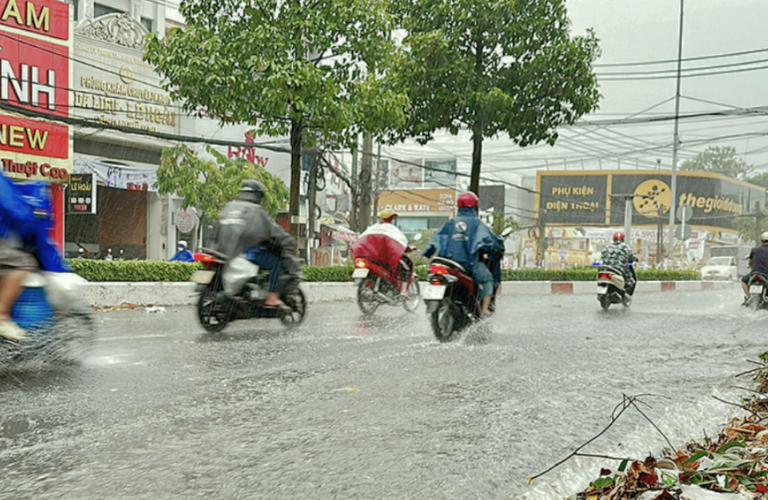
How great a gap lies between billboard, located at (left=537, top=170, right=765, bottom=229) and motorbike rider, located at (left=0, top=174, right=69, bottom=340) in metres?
50.2

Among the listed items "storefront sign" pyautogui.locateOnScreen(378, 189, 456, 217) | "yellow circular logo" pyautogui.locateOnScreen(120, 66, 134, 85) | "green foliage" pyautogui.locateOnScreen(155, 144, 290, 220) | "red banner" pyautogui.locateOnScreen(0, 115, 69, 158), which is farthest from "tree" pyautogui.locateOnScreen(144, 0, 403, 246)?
"storefront sign" pyautogui.locateOnScreen(378, 189, 456, 217)

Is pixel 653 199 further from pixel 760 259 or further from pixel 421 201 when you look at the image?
pixel 760 259

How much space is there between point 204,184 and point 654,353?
62.2 feet

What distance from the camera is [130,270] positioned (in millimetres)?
11453

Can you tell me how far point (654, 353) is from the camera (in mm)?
6355

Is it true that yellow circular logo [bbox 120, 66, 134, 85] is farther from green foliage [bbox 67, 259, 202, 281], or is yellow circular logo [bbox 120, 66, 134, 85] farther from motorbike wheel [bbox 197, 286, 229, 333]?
motorbike wheel [bbox 197, 286, 229, 333]

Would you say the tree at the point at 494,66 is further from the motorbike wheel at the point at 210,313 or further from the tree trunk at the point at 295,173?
the motorbike wheel at the point at 210,313

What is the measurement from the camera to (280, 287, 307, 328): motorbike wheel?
7.72m

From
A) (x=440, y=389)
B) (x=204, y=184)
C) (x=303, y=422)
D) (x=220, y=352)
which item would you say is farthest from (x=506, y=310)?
(x=204, y=184)

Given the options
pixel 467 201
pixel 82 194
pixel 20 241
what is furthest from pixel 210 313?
pixel 82 194

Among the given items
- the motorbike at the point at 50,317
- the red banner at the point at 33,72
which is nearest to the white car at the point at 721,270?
the red banner at the point at 33,72

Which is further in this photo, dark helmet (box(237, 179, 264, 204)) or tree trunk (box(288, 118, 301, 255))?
tree trunk (box(288, 118, 301, 255))

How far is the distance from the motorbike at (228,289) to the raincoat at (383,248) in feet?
9.09

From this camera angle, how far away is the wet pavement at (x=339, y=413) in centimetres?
259
